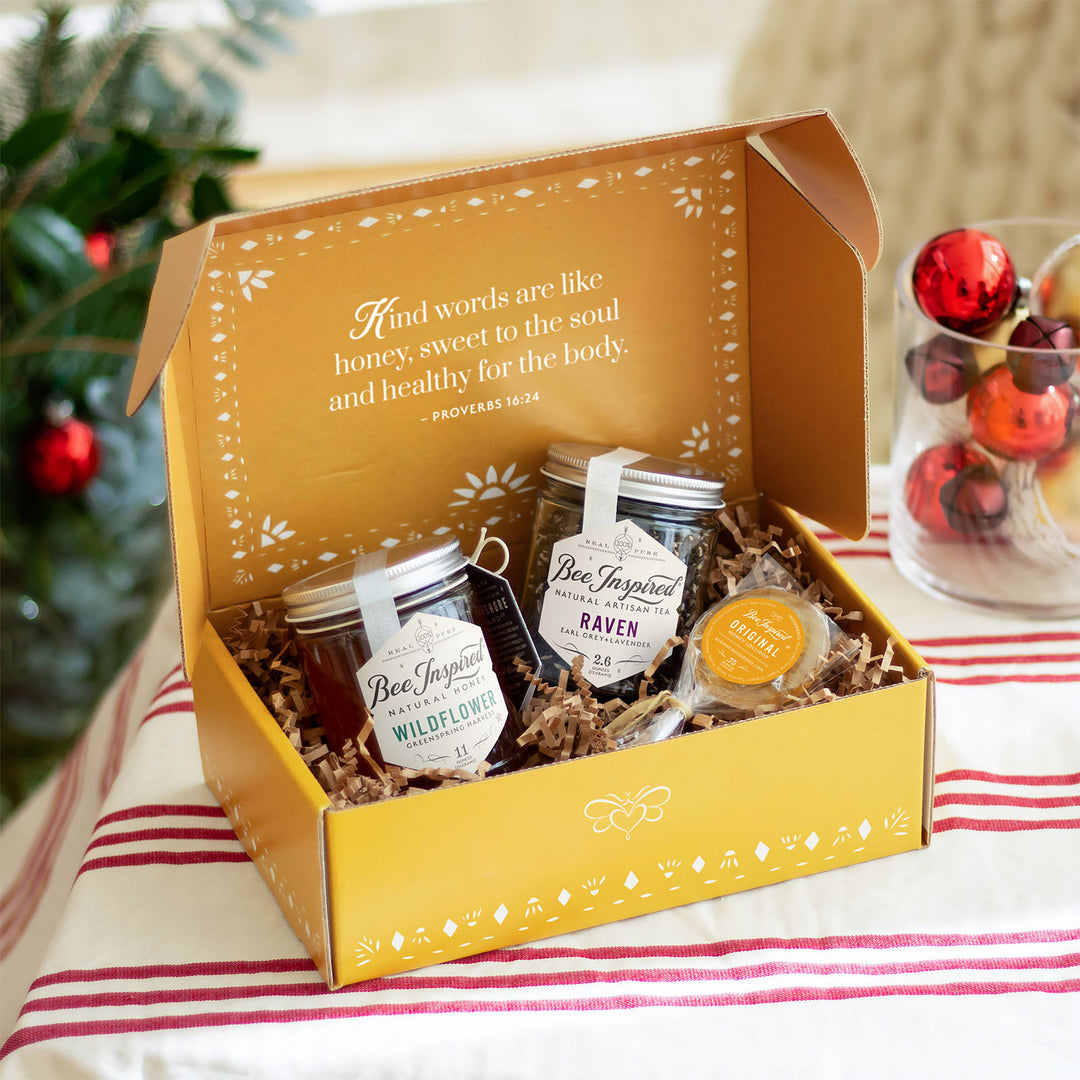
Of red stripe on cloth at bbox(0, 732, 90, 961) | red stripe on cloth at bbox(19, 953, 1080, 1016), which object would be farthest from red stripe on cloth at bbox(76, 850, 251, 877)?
red stripe on cloth at bbox(0, 732, 90, 961)

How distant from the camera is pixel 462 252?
0.83m

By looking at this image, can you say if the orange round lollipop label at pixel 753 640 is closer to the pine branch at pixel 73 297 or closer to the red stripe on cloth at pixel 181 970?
the red stripe on cloth at pixel 181 970

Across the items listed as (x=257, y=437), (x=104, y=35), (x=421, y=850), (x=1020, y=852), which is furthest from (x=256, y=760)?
(x=104, y=35)

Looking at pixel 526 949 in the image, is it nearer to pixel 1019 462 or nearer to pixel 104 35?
pixel 1019 462

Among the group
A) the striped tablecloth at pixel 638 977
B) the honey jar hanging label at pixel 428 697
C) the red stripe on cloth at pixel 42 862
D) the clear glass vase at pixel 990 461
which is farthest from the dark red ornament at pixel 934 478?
the red stripe on cloth at pixel 42 862

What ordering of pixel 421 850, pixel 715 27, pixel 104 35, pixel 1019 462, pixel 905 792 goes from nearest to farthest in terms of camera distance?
1. pixel 421 850
2. pixel 905 792
3. pixel 1019 462
4. pixel 104 35
5. pixel 715 27

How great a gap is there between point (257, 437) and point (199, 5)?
2.35 m

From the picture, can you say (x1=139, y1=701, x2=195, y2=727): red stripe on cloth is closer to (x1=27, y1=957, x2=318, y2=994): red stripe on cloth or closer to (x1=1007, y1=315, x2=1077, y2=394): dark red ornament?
(x1=27, y1=957, x2=318, y2=994): red stripe on cloth

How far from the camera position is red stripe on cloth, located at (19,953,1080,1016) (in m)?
0.69

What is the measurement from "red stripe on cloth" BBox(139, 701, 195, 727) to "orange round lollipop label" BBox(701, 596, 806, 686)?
0.41m

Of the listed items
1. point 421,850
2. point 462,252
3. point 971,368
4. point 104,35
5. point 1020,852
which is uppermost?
point 104,35

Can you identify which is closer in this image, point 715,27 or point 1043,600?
point 1043,600

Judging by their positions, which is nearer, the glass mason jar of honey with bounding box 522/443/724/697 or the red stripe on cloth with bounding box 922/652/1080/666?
the glass mason jar of honey with bounding box 522/443/724/697

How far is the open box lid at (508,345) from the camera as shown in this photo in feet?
2.59
